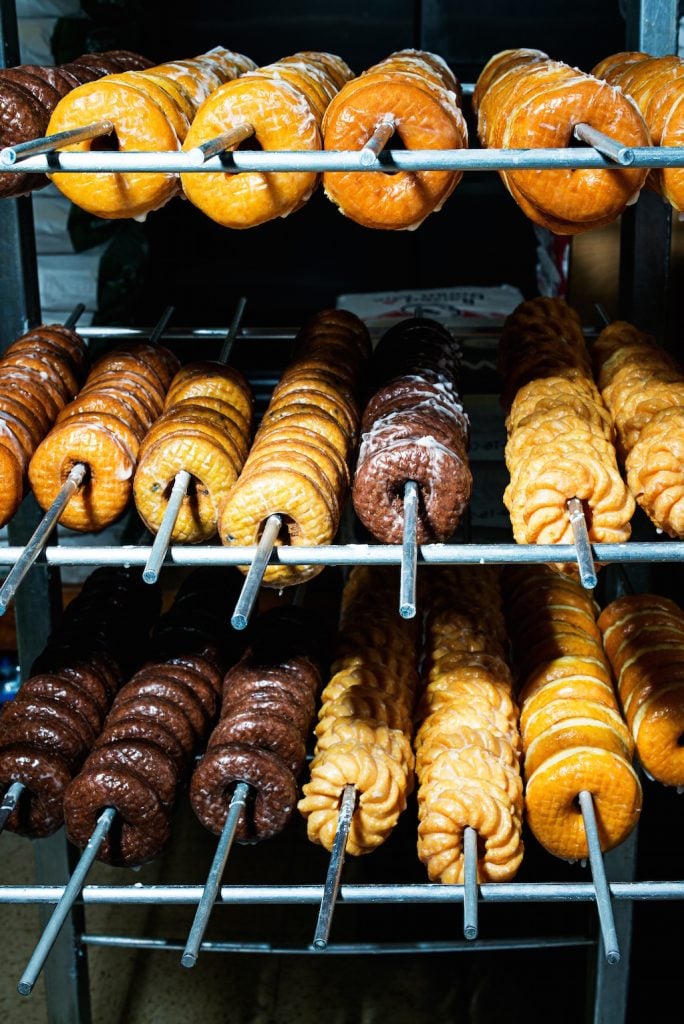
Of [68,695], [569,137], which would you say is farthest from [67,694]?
[569,137]

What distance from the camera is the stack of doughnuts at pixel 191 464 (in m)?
1.89

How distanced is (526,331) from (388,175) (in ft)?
2.51

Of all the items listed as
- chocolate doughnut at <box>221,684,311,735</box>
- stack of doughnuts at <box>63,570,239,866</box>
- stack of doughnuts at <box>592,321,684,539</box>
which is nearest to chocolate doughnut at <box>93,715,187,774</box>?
stack of doughnuts at <box>63,570,239,866</box>

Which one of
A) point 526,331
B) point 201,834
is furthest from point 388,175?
point 201,834

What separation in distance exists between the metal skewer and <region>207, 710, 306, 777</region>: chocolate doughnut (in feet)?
3.64

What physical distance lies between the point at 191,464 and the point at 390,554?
0.42 m

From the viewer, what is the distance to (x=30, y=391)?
2121mm

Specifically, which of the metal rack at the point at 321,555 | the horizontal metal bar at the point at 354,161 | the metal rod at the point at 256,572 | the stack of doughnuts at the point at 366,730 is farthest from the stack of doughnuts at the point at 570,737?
the horizontal metal bar at the point at 354,161

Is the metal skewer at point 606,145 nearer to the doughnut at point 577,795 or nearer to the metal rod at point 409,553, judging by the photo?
the metal rod at point 409,553

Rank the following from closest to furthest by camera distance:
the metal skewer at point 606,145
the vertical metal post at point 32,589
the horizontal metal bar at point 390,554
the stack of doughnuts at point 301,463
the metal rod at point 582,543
→ the metal skewer at point 606,145 < the metal rod at point 582,543 < the horizontal metal bar at point 390,554 < the stack of doughnuts at point 301,463 < the vertical metal post at point 32,589

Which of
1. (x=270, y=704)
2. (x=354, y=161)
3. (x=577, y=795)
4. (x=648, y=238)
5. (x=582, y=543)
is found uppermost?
(x=648, y=238)

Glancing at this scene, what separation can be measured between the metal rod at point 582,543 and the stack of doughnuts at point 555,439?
2cm

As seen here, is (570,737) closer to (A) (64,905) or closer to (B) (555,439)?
(B) (555,439)

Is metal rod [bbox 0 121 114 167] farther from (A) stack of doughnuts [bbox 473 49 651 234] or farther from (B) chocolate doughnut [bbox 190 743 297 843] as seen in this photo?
(B) chocolate doughnut [bbox 190 743 297 843]
